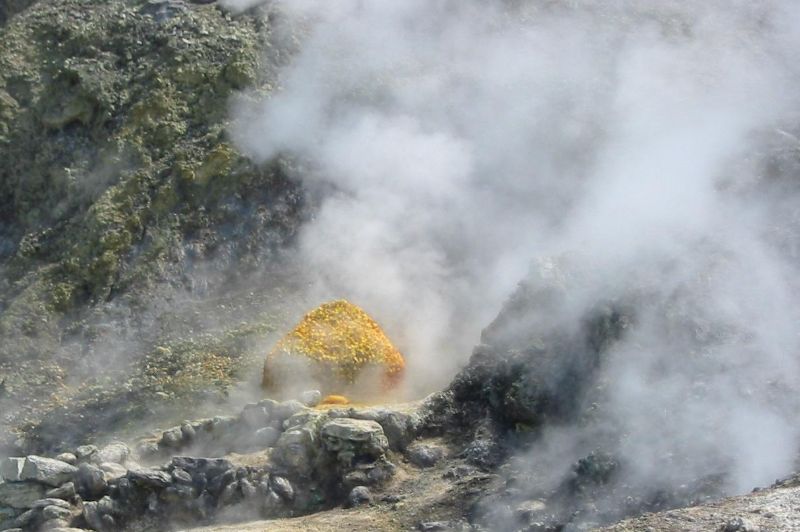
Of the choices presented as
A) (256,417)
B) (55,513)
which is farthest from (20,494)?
(256,417)

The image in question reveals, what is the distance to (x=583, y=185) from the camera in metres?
14.2

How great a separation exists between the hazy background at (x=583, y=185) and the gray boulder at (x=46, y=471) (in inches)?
149

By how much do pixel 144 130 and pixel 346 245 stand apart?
357 centimetres

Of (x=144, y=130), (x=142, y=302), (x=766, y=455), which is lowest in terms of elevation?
(x=766, y=455)

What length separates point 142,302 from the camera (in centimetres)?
1474

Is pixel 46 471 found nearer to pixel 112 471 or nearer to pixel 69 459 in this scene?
pixel 69 459

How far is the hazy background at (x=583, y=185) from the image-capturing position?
10.0 meters

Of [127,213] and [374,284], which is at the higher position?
[127,213]

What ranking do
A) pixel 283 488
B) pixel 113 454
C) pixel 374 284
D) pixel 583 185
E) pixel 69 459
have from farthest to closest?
pixel 374 284 → pixel 583 185 → pixel 113 454 → pixel 69 459 → pixel 283 488

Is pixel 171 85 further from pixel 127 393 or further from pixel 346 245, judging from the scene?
pixel 127 393

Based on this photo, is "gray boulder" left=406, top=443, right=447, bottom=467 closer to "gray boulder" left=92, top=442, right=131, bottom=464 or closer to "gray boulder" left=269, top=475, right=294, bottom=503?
"gray boulder" left=269, top=475, right=294, bottom=503

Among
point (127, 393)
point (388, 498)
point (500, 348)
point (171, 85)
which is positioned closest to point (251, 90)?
point (171, 85)

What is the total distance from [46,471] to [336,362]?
317 cm

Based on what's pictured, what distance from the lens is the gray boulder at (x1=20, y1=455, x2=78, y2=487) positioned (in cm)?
1078
